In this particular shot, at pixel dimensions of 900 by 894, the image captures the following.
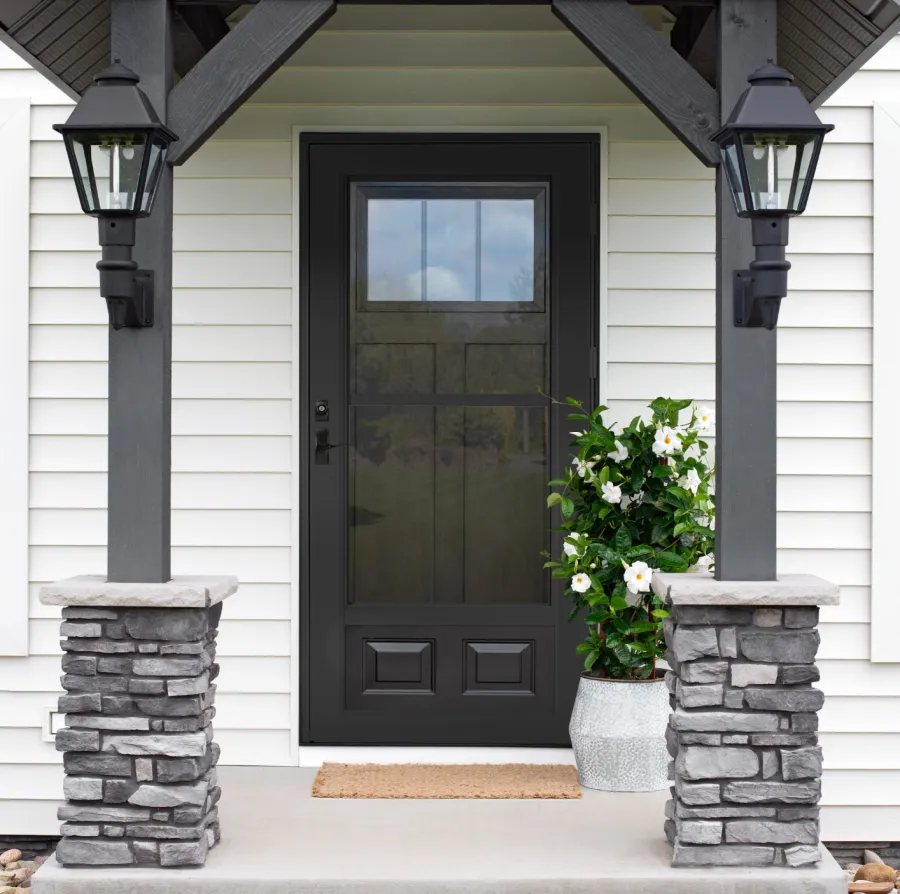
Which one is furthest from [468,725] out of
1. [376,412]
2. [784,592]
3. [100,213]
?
[100,213]

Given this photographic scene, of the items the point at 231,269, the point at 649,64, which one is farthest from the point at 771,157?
the point at 231,269

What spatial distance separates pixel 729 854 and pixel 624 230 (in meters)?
2.16

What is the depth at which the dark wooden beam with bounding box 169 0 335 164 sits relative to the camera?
314 centimetres

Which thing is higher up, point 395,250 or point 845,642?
point 395,250

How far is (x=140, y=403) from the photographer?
10.4 feet

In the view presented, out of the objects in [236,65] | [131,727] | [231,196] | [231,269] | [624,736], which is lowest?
[624,736]

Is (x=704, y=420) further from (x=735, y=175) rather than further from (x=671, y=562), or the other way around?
(x=735, y=175)

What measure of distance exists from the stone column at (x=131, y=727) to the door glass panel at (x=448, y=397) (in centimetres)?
125

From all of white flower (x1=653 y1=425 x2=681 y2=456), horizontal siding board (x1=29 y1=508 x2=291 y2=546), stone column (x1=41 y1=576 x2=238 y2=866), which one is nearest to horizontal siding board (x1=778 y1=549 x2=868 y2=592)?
white flower (x1=653 y1=425 x2=681 y2=456)

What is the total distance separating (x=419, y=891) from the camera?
310 centimetres

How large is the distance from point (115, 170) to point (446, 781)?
221cm

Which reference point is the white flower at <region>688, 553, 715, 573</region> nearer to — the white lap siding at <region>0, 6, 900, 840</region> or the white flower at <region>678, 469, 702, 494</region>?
the white flower at <region>678, 469, 702, 494</region>

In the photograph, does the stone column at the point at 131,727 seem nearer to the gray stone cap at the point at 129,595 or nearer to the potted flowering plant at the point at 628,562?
the gray stone cap at the point at 129,595

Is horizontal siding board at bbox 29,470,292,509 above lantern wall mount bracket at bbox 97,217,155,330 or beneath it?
beneath
